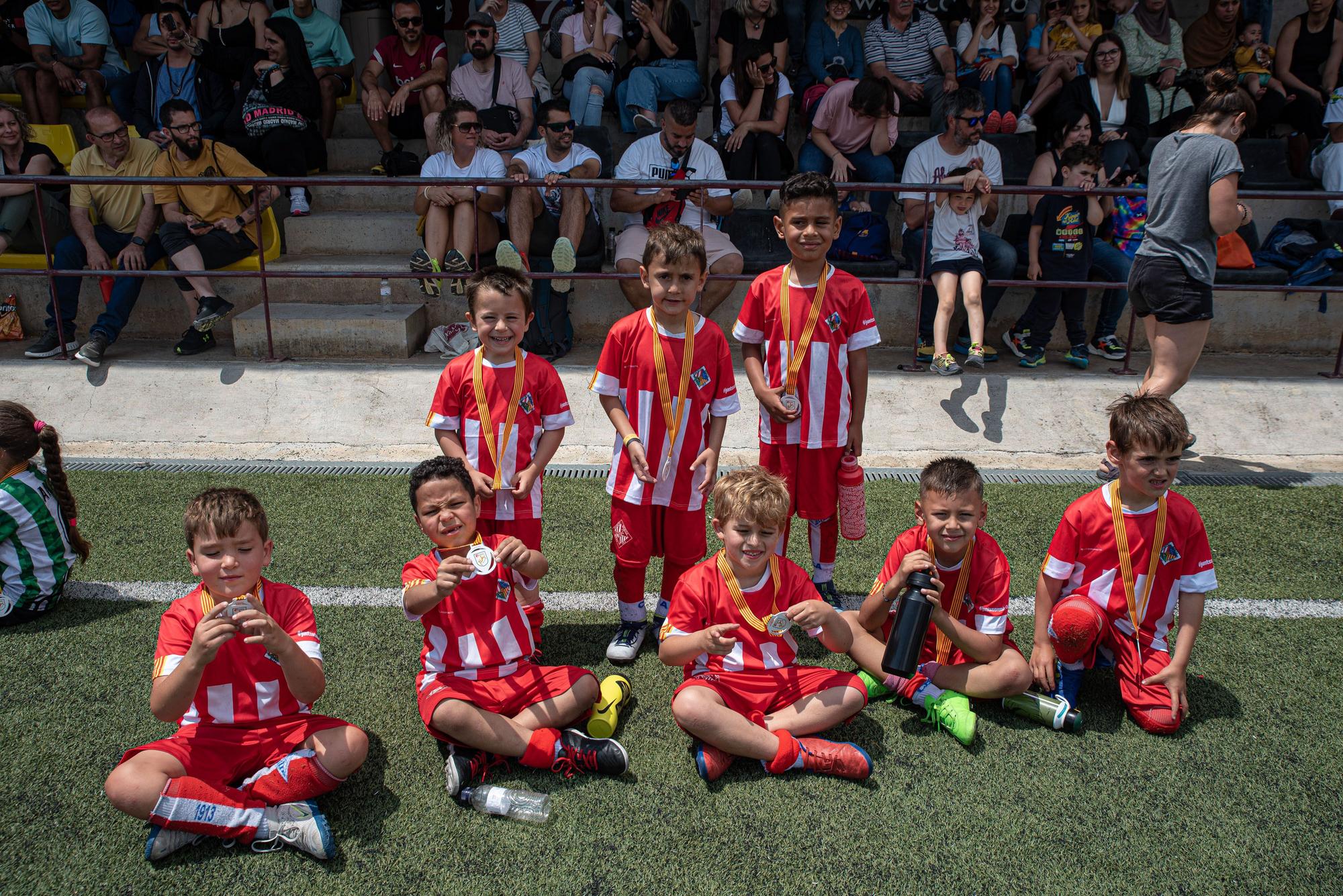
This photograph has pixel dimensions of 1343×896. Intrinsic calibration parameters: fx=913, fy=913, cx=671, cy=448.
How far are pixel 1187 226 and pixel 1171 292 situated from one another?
35 centimetres

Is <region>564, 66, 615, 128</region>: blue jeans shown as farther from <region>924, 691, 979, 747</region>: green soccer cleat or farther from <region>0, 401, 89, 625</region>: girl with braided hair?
<region>924, 691, 979, 747</region>: green soccer cleat

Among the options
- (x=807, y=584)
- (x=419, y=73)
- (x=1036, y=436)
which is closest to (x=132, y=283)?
(x=419, y=73)

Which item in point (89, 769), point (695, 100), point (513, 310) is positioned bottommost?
point (89, 769)

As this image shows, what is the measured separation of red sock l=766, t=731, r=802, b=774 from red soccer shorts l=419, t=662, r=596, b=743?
2.39ft

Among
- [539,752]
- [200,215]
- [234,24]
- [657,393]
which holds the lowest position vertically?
[539,752]

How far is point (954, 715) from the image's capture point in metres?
3.19

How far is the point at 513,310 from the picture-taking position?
11.5 feet

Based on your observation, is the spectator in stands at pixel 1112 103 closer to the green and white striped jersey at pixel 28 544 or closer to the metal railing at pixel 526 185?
the metal railing at pixel 526 185

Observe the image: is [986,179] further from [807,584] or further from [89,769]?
[89,769]

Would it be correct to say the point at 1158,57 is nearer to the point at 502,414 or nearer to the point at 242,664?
the point at 502,414

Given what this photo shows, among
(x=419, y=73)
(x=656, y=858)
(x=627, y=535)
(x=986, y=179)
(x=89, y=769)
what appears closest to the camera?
(x=656, y=858)

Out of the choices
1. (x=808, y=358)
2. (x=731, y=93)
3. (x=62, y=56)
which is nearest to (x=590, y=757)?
(x=808, y=358)

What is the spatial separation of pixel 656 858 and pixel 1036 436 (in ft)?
14.4

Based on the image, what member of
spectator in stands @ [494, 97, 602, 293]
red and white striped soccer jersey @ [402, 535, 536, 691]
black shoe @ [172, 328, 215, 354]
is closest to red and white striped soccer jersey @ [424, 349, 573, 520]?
red and white striped soccer jersey @ [402, 535, 536, 691]
